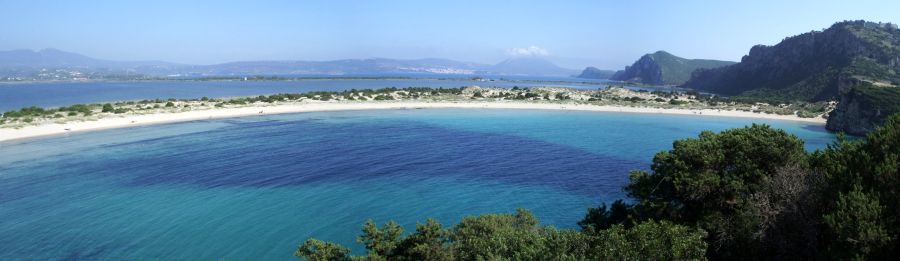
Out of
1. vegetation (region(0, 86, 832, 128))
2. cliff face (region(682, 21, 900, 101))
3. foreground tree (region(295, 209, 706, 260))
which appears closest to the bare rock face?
vegetation (region(0, 86, 832, 128))

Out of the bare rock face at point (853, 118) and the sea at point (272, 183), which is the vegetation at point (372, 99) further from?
the sea at point (272, 183)

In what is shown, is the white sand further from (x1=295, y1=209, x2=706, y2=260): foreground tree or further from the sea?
(x1=295, y1=209, x2=706, y2=260): foreground tree

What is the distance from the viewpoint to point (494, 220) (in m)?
14.4

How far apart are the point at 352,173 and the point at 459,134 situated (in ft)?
70.4

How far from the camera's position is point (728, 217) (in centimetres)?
1419

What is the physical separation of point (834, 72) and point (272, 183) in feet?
397

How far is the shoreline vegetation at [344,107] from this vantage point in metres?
53.8

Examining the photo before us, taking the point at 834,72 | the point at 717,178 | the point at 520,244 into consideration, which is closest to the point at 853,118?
the point at 834,72

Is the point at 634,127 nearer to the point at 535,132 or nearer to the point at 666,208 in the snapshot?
the point at 535,132

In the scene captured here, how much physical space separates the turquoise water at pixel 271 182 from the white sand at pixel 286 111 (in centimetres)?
429

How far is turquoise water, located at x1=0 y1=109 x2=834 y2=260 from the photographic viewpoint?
2034 centimetres

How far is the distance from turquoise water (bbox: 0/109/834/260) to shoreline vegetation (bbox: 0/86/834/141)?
690cm

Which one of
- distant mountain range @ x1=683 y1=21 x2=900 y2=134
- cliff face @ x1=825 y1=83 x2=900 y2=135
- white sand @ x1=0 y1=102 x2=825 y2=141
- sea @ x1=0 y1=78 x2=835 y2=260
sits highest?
distant mountain range @ x1=683 y1=21 x2=900 y2=134

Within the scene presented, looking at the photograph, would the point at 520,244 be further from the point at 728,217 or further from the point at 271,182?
the point at 271,182
